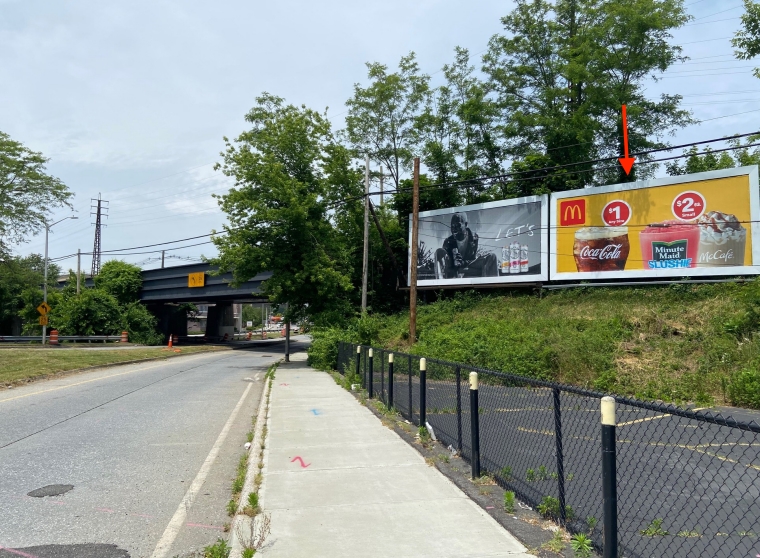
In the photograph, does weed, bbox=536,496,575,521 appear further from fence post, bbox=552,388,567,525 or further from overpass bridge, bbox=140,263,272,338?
overpass bridge, bbox=140,263,272,338

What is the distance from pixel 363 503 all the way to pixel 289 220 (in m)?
22.8

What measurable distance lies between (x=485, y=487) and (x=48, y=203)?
148 ft

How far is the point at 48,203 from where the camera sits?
4338cm

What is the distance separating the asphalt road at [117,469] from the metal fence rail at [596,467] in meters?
3.08

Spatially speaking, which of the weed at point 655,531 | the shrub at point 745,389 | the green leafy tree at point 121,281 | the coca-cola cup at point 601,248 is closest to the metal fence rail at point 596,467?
the weed at point 655,531

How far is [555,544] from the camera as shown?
4793 mm

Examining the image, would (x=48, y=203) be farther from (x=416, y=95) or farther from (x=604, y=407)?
(x=604, y=407)

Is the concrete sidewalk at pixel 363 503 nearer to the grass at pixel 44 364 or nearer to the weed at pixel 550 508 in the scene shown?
the weed at pixel 550 508

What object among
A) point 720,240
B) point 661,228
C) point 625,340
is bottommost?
point 625,340

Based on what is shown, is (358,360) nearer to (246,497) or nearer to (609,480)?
(246,497)

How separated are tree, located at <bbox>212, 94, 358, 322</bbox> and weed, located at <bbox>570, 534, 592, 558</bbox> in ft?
77.6

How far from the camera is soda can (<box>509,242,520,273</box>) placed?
30.1 m

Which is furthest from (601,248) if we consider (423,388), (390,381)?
(423,388)
